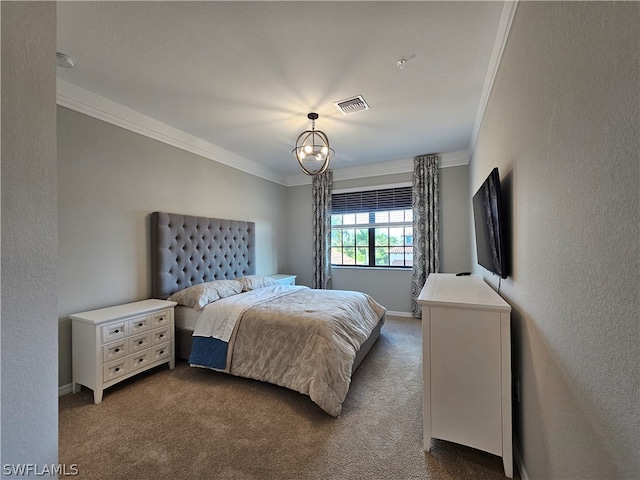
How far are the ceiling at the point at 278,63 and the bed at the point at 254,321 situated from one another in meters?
1.29

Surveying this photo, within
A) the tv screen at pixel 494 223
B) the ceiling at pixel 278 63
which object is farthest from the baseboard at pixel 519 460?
the ceiling at pixel 278 63

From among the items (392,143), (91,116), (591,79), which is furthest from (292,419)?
(392,143)

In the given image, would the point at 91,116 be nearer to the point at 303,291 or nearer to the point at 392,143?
the point at 303,291

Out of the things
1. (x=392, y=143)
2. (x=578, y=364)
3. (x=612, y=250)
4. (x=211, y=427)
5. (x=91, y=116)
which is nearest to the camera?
(x=612, y=250)

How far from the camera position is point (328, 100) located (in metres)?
2.62

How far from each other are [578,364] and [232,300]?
2700mm

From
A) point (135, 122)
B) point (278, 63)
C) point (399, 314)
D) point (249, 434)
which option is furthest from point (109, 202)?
point (399, 314)

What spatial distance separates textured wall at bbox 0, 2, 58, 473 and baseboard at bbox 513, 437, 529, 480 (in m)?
2.11

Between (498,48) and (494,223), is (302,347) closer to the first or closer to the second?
(494,223)

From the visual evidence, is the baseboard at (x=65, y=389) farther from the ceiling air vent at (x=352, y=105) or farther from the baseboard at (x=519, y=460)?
the ceiling air vent at (x=352, y=105)

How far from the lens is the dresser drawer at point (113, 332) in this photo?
221 cm

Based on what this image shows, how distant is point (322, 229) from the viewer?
203 inches

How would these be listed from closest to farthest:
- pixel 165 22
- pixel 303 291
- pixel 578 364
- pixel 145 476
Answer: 1. pixel 578 364
2. pixel 145 476
3. pixel 165 22
4. pixel 303 291

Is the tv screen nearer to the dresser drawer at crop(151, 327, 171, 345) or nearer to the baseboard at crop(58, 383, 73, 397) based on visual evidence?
the dresser drawer at crop(151, 327, 171, 345)
